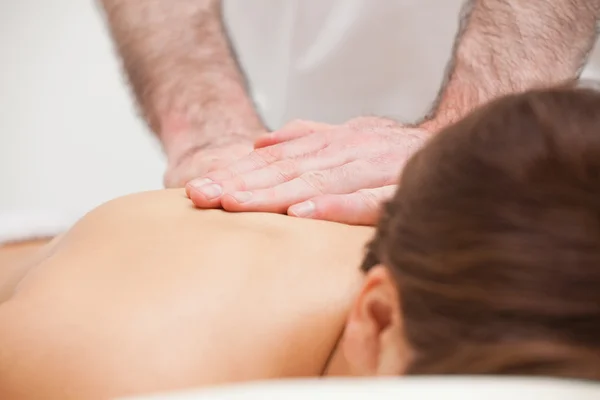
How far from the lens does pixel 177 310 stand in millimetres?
567

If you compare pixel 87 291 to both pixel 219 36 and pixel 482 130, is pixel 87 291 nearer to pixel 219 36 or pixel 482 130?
pixel 482 130

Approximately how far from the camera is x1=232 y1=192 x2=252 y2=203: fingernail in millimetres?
704

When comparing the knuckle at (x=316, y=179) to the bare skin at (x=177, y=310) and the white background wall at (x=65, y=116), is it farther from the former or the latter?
the white background wall at (x=65, y=116)

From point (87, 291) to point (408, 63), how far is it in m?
0.66

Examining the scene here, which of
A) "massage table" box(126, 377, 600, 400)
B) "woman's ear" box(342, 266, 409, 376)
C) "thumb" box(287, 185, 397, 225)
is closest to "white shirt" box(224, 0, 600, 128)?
"thumb" box(287, 185, 397, 225)

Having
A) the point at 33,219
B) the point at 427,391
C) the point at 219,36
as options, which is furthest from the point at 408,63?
the point at 427,391

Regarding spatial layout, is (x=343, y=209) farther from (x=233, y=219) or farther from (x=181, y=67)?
(x=181, y=67)

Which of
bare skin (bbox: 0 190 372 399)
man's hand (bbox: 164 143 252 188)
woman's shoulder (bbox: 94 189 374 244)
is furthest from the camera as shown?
man's hand (bbox: 164 143 252 188)

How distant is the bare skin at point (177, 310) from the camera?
545 mm

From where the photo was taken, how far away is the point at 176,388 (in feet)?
1.75

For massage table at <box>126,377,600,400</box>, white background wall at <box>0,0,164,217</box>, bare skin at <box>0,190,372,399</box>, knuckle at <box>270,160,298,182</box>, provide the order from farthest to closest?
1. white background wall at <box>0,0,164,217</box>
2. knuckle at <box>270,160,298,182</box>
3. bare skin at <box>0,190,372,399</box>
4. massage table at <box>126,377,600,400</box>

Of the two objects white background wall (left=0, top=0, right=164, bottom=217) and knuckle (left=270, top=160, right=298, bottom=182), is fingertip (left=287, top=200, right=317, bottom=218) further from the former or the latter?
white background wall (left=0, top=0, right=164, bottom=217)

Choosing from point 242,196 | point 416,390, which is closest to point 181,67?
point 242,196

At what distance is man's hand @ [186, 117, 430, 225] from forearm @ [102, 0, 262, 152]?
0.16m
